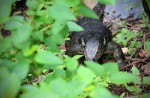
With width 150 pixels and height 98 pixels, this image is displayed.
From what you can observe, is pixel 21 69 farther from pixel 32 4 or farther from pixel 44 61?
pixel 32 4

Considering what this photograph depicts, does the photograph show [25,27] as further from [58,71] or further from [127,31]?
[127,31]

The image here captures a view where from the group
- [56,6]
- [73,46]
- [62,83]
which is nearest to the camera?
[62,83]

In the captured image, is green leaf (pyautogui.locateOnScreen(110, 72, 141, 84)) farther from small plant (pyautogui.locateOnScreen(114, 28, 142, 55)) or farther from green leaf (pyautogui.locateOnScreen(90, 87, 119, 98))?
small plant (pyautogui.locateOnScreen(114, 28, 142, 55))

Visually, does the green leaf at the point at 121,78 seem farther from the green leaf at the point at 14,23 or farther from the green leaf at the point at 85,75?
the green leaf at the point at 14,23

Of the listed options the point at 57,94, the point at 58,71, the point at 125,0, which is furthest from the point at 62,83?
the point at 125,0

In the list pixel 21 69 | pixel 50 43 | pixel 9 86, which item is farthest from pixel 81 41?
pixel 9 86

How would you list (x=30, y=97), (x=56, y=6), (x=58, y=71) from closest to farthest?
(x=30, y=97) < (x=56, y=6) < (x=58, y=71)

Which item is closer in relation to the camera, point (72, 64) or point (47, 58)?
point (47, 58)
